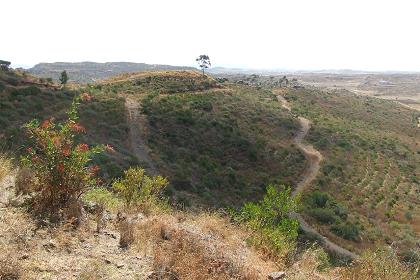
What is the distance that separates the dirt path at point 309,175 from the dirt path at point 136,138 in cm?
1185

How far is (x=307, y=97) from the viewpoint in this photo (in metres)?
89.7

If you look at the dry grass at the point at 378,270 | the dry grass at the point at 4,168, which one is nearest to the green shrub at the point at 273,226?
the dry grass at the point at 378,270

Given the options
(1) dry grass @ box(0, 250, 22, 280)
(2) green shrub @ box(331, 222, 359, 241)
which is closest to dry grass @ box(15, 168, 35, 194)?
(1) dry grass @ box(0, 250, 22, 280)

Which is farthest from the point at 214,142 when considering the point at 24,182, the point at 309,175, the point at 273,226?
the point at 24,182

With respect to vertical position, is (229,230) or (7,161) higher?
(7,161)

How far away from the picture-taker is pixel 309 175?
4012 centimetres

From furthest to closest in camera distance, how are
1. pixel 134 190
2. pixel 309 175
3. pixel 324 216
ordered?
pixel 309 175 → pixel 324 216 → pixel 134 190

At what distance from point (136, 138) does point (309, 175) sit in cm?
1756

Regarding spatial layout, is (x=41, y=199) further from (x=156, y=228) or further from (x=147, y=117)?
(x=147, y=117)

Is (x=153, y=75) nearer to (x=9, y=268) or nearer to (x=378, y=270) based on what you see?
(x=378, y=270)

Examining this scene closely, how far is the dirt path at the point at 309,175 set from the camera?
1056 inches

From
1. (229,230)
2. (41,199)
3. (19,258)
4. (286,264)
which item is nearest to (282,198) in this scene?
(229,230)

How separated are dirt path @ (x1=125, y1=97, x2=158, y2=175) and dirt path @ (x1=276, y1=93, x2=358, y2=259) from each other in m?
11.8

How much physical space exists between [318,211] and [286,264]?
2639 centimetres
